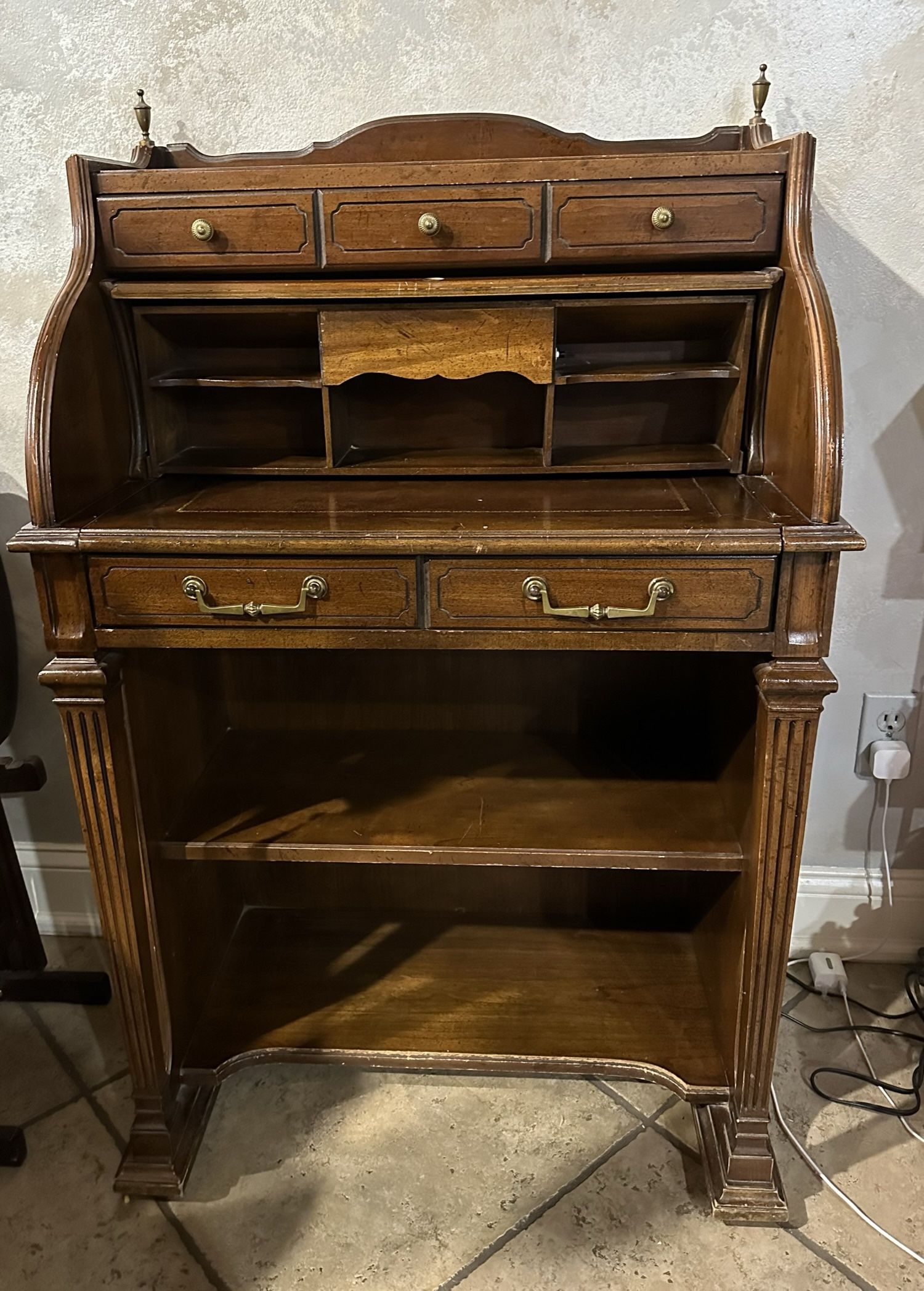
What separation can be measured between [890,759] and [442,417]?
1.05m

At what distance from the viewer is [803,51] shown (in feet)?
4.66

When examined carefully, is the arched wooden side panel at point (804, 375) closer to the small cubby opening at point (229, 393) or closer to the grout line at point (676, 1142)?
the small cubby opening at point (229, 393)

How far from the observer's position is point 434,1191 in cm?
146

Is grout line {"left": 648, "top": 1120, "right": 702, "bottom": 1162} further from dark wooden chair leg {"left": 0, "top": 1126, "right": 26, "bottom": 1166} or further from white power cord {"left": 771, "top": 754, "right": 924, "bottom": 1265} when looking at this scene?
dark wooden chair leg {"left": 0, "top": 1126, "right": 26, "bottom": 1166}

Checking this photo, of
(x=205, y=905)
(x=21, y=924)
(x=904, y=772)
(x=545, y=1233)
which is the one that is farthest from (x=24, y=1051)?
(x=904, y=772)

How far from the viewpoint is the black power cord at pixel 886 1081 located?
62.8 inches

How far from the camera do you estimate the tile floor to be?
1.34 m

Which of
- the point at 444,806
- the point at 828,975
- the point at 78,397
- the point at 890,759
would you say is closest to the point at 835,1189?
the point at 828,975

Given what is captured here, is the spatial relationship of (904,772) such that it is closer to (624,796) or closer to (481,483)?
(624,796)

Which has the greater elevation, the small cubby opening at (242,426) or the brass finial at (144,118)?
the brass finial at (144,118)

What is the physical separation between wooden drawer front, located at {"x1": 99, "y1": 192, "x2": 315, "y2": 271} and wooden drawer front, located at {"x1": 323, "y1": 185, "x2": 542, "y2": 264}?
0.05m

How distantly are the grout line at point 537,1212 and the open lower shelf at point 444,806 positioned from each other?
1.74ft

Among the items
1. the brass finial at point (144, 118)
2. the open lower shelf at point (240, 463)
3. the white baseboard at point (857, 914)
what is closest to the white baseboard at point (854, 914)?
the white baseboard at point (857, 914)

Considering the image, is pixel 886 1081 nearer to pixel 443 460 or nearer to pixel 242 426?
pixel 443 460
